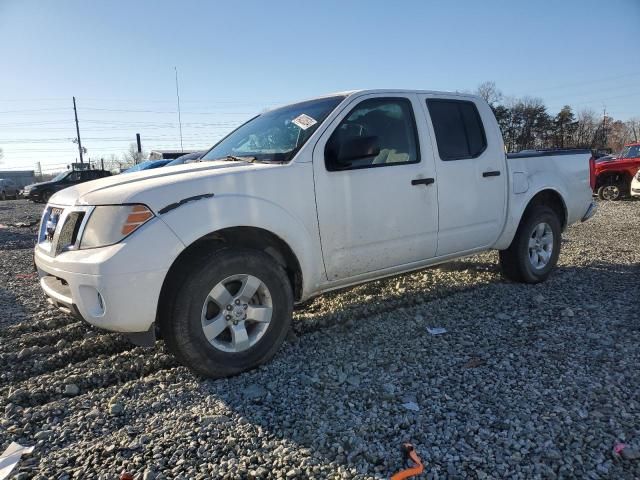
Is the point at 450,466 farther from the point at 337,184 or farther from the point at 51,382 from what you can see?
the point at 51,382

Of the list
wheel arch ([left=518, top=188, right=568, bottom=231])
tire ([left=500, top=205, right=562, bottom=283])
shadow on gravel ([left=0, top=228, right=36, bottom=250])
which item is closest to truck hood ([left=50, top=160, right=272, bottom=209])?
tire ([left=500, top=205, right=562, bottom=283])

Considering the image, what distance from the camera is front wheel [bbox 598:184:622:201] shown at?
15445 millimetres

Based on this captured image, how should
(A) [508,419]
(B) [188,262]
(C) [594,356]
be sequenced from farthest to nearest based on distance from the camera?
(C) [594,356], (B) [188,262], (A) [508,419]

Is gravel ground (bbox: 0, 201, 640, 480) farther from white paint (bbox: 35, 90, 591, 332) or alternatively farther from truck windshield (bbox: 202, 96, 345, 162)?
truck windshield (bbox: 202, 96, 345, 162)

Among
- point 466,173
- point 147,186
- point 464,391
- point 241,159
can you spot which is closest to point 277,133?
point 241,159

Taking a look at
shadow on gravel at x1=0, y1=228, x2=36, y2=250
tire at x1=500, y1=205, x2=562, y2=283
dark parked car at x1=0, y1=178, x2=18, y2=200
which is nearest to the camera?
tire at x1=500, y1=205, x2=562, y2=283

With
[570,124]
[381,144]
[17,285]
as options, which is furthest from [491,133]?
[570,124]

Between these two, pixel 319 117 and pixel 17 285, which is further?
pixel 17 285

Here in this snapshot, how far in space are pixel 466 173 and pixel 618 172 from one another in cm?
1418

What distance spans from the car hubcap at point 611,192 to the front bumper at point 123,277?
1675 centimetres

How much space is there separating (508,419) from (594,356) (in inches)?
48.3

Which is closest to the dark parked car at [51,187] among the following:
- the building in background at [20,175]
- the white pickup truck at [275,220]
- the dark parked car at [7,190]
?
the dark parked car at [7,190]

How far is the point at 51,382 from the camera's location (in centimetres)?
306

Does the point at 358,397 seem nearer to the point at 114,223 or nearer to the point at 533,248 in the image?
the point at 114,223
